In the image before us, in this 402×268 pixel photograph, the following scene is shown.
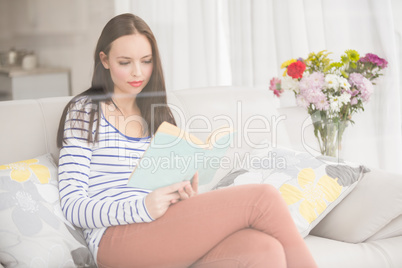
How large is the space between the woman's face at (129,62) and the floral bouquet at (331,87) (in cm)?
47

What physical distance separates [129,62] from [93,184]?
1.08 feet

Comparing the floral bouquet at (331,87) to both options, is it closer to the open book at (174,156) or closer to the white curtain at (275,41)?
the white curtain at (275,41)

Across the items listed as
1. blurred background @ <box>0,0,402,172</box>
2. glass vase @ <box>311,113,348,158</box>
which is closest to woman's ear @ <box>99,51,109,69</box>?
glass vase @ <box>311,113,348,158</box>

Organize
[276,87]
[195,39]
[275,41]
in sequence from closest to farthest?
[276,87] < [275,41] < [195,39]

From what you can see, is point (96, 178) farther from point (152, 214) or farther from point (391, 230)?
point (391, 230)

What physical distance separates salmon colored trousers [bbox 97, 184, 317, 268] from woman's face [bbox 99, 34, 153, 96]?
393mm

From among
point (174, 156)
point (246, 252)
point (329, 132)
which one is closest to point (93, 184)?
point (174, 156)

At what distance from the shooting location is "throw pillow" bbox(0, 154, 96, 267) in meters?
1.04

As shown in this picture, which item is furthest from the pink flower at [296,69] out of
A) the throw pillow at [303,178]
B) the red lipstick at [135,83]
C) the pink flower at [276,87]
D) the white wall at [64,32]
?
the white wall at [64,32]

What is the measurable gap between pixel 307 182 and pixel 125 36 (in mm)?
601

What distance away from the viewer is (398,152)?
1.80 metres

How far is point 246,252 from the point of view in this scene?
3.28 feet

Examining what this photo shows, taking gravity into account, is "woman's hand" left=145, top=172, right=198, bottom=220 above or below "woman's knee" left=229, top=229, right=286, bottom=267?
above

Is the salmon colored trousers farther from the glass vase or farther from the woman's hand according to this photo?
the glass vase
